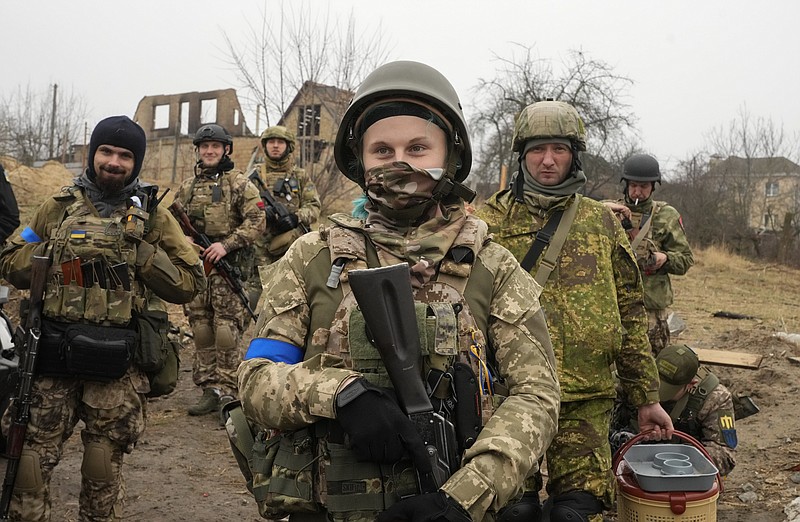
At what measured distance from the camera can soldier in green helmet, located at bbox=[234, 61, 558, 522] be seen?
1569 millimetres

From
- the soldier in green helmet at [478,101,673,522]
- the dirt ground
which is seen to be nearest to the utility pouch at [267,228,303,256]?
the dirt ground

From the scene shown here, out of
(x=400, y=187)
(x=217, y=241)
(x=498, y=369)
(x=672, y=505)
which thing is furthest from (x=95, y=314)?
(x=217, y=241)

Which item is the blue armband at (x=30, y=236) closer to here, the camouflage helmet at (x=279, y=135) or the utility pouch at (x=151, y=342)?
the utility pouch at (x=151, y=342)

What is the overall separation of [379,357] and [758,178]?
37149mm

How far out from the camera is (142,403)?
362 cm

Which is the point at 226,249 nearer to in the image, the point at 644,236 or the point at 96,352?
the point at 96,352

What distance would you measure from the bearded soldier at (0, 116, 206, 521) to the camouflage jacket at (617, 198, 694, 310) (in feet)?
12.8

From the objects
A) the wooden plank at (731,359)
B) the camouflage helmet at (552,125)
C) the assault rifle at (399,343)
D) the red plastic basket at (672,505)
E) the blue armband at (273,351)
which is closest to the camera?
the assault rifle at (399,343)

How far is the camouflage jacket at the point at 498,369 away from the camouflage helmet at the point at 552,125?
4.84 feet

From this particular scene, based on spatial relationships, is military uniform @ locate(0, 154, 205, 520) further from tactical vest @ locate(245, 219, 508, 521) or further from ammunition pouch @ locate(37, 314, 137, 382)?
tactical vest @ locate(245, 219, 508, 521)

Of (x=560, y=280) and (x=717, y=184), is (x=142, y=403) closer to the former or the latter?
(x=560, y=280)

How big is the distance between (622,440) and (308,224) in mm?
4488

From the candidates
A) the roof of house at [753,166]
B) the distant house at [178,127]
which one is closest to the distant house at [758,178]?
the roof of house at [753,166]

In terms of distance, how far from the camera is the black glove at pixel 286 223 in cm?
746
